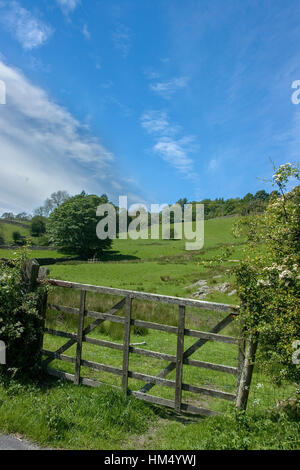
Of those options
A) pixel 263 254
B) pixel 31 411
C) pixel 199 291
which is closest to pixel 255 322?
pixel 263 254

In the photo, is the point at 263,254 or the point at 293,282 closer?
the point at 293,282

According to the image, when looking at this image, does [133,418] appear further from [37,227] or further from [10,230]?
[10,230]

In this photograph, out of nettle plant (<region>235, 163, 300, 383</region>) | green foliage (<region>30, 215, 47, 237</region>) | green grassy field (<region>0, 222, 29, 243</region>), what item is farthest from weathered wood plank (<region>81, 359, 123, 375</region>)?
green foliage (<region>30, 215, 47, 237</region>)

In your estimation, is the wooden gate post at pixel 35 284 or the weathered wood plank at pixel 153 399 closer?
the weathered wood plank at pixel 153 399

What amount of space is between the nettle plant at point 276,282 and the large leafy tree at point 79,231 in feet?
189

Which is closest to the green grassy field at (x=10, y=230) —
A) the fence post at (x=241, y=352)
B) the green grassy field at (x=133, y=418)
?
the green grassy field at (x=133, y=418)

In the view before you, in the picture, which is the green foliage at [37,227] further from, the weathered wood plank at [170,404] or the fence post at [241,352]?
the fence post at [241,352]

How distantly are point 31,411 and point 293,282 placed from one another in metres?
4.03

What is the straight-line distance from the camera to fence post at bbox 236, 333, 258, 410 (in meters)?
4.63

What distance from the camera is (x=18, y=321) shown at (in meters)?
5.73

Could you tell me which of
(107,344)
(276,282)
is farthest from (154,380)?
(276,282)

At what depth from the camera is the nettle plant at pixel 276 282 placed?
14.1 feet
